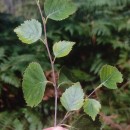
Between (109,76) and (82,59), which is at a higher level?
(109,76)

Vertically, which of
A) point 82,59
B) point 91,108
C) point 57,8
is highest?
point 57,8

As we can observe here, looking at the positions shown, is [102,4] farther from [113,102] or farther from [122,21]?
[113,102]

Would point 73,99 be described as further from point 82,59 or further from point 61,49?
point 82,59

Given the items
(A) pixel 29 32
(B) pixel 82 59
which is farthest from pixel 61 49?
(B) pixel 82 59

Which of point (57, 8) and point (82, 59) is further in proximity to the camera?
point (82, 59)

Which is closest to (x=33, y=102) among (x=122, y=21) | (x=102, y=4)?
(x=122, y=21)

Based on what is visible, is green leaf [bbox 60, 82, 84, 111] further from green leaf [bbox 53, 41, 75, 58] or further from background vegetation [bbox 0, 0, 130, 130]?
background vegetation [bbox 0, 0, 130, 130]
